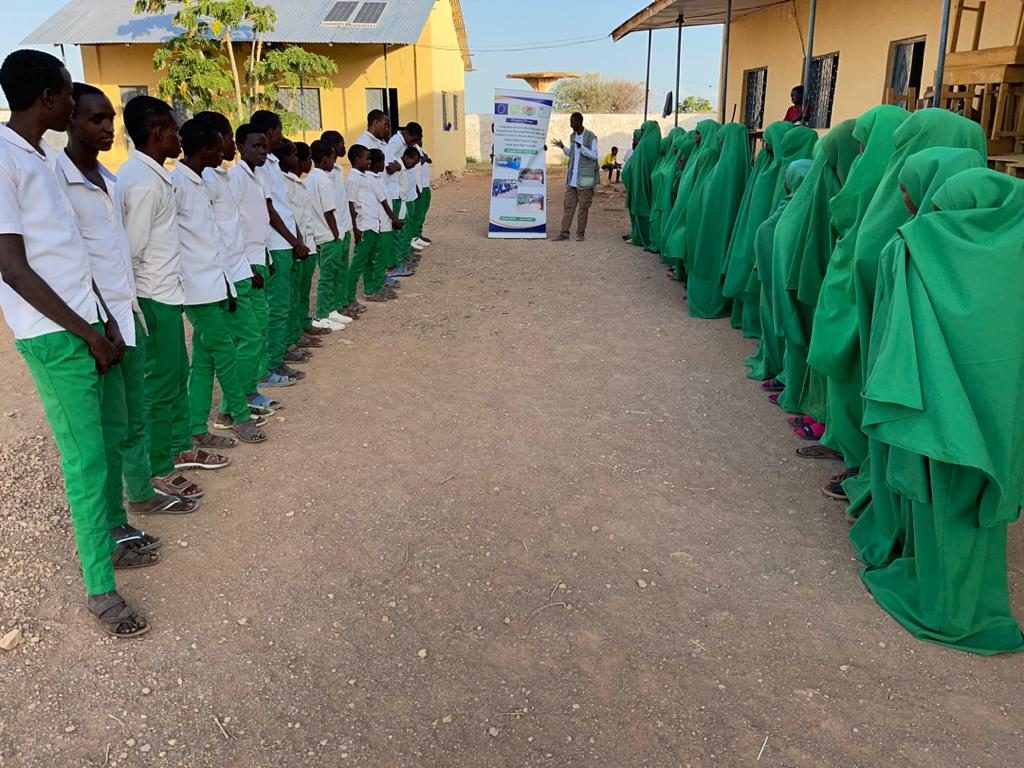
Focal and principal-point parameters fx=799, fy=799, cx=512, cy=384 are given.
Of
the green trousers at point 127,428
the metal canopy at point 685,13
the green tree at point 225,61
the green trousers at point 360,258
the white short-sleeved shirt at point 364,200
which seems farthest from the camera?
the green tree at point 225,61

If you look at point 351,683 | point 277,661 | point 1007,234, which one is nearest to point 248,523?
point 277,661

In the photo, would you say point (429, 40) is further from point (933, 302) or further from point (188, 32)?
point (933, 302)

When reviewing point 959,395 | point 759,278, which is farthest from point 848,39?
point 959,395

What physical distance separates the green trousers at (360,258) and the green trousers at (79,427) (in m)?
4.67

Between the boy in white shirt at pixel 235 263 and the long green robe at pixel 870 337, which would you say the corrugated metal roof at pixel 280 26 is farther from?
the long green robe at pixel 870 337

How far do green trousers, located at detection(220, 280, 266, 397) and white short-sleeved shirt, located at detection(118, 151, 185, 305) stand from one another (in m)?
0.65

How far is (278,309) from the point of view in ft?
18.0

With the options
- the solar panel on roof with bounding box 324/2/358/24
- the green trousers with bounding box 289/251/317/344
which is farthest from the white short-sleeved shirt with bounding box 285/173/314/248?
the solar panel on roof with bounding box 324/2/358/24

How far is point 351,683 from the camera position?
256 cm

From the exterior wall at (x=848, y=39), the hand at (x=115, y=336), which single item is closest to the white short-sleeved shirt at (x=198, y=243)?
the hand at (x=115, y=336)

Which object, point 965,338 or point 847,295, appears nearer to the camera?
point 965,338

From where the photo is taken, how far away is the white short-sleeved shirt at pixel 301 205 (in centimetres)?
575

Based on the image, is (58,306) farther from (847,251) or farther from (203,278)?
(847,251)

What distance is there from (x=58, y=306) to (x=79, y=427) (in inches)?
16.2
